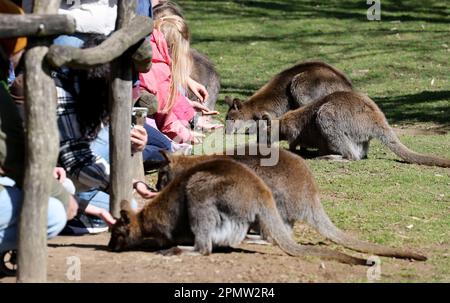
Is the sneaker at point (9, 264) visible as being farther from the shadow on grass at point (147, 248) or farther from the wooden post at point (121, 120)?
the wooden post at point (121, 120)

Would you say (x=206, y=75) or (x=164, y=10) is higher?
(x=164, y=10)

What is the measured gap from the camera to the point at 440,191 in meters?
8.34

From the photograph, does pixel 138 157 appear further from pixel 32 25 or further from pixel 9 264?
pixel 32 25

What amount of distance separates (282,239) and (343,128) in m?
3.88

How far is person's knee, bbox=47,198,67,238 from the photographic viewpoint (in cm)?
516

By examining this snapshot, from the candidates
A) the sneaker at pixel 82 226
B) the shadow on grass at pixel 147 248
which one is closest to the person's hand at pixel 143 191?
the sneaker at pixel 82 226

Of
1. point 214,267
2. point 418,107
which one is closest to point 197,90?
point 418,107

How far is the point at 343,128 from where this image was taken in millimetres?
9633

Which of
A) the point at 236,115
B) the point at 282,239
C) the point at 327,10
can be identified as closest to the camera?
the point at 282,239

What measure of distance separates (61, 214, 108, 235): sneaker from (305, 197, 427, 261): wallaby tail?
4.53ft

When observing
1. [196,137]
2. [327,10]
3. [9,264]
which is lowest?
[9,264]

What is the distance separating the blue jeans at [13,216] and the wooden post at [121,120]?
2.84 ft

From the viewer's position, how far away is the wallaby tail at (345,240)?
19.8 ft

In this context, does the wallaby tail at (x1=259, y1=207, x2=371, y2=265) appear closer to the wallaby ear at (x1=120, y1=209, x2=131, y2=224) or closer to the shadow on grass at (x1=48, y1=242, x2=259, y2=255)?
the shadow on grass at (x1=48, y1=242, x2=259, y2=255)
